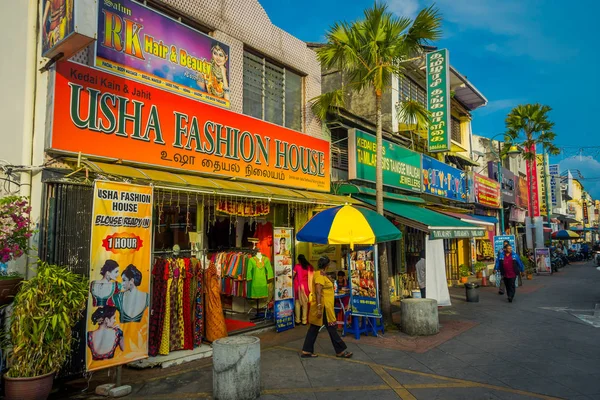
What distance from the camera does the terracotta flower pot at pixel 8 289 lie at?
531 centimetres

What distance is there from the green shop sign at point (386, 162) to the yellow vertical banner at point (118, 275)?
7.96m

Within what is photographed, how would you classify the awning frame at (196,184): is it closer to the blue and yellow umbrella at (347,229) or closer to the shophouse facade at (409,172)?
the blue and yellow umbrella at (347,229)

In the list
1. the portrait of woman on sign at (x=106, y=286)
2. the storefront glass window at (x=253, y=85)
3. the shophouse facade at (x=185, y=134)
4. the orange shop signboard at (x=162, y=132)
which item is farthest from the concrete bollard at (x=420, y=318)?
the portrait of woman on sign at (x=106, y=286)

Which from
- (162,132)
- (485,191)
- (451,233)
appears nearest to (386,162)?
(451,233)

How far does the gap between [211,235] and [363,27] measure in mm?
6480

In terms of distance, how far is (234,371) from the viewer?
536 centimetres

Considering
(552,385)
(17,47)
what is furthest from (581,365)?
(17,47)

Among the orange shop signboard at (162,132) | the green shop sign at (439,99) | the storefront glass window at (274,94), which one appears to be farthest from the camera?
the green shop sign at (439,99)

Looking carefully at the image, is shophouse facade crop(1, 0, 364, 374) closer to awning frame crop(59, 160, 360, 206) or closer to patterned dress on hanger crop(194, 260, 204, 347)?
awning frame crop(59, 160, 360, 206)

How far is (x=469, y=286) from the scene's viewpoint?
552 inches

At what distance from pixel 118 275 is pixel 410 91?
1657cm

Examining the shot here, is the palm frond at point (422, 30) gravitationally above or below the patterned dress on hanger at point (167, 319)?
above

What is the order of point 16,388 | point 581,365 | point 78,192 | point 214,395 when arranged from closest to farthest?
point 16,388
point 214,395
point 78,192
point 581,365

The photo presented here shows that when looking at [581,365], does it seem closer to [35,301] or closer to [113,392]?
[113,392]
